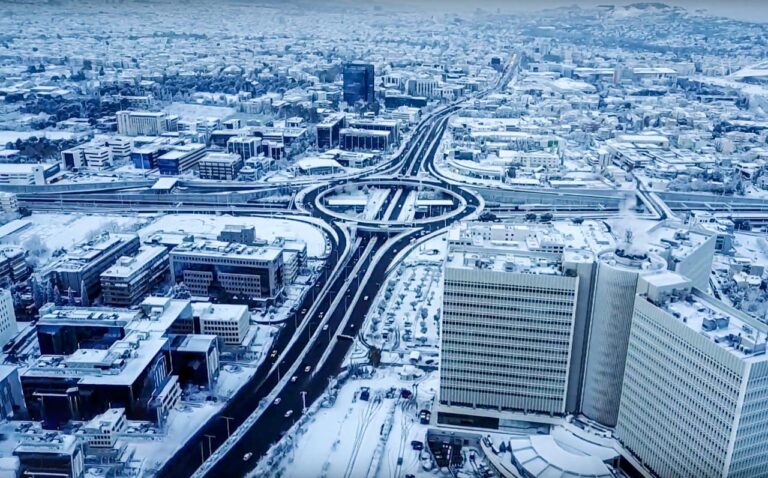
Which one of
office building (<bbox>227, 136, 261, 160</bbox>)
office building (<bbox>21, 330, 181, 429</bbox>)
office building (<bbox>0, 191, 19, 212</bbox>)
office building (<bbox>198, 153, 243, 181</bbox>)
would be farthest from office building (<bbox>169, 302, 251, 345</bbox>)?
office building (<bbox>227, 136, 261, 160</bbox>)

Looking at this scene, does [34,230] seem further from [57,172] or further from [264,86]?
[264,86]

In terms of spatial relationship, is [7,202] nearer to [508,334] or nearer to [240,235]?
[240,235]

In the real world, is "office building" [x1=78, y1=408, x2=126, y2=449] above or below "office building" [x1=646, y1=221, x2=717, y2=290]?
below

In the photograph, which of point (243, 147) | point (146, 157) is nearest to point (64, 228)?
point (146, 157)

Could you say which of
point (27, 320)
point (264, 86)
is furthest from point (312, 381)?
point (264, 86)

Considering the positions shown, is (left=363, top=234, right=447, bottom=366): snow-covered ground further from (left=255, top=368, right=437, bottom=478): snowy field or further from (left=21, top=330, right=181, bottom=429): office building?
(left=21, top=330, right=181, bottom=429): office building
